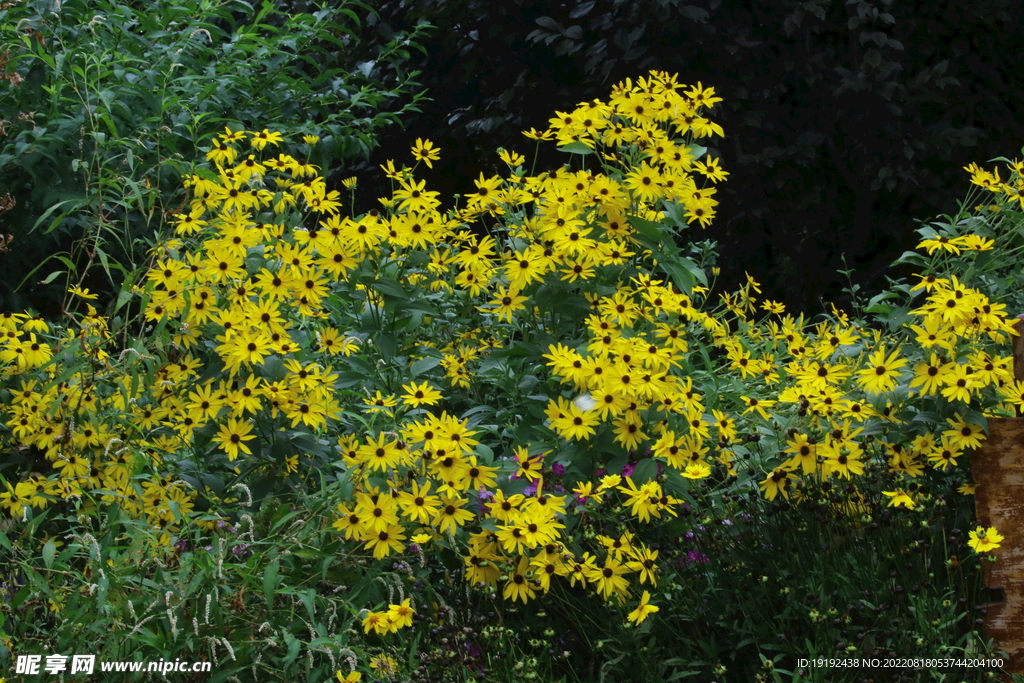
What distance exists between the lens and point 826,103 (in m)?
5.47

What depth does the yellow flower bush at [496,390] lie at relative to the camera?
2.53 m

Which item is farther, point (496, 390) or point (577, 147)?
point (496, 390)

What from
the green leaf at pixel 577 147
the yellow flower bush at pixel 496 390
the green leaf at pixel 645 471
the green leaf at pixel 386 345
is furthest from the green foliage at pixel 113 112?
the green leaf at pixel 645 471

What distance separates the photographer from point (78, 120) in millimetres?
4137

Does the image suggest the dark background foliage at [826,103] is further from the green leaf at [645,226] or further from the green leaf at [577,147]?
the green leaf at [645,226]

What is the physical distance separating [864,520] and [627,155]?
1.26 m

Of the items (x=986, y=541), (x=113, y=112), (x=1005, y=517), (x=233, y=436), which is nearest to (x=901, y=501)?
(x=986, y=541)

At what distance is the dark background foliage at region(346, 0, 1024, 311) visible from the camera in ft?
17.5

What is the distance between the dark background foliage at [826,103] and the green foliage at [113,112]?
3.99 feet

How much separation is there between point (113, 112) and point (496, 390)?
7.12 feet

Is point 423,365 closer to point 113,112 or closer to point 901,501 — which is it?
point 901,501

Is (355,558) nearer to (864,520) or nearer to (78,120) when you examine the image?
(864,520)

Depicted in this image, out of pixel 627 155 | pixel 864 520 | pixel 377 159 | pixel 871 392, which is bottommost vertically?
pixel 377 159

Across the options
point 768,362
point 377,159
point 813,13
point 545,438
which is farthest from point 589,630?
point 377,159
